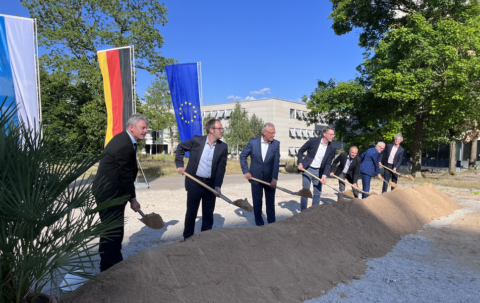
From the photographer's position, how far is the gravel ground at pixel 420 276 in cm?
339

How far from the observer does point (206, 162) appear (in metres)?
4.84

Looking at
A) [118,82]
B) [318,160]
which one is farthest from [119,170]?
[118,82]

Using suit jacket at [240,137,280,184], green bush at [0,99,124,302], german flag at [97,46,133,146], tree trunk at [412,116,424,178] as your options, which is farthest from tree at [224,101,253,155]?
green bush at [0,99,124,302]

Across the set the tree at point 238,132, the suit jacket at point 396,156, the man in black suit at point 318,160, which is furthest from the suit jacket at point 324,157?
the tree at point 238,132

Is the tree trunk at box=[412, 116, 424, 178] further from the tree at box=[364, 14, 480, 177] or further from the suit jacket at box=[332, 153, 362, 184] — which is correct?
the suit jacket at box=[332, 153, 362, 184]

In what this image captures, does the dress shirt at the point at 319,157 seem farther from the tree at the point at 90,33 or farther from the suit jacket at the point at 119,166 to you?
the tree at the point at 90,33

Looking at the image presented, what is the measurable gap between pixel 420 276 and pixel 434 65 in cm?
1329

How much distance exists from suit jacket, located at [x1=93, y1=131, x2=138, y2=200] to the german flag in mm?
7214

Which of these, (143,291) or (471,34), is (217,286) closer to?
(143,291)

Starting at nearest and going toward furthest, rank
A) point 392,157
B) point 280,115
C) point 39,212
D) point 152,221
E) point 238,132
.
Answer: point 39,212 → point 152,221 → point 392,157 → point 238,132 → point 280,115

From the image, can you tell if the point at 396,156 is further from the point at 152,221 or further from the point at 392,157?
the point at 152,221

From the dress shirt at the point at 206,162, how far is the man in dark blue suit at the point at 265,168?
0.93 meters

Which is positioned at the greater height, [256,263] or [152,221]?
[152,221]

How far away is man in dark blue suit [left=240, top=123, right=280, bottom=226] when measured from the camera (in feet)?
18.5
